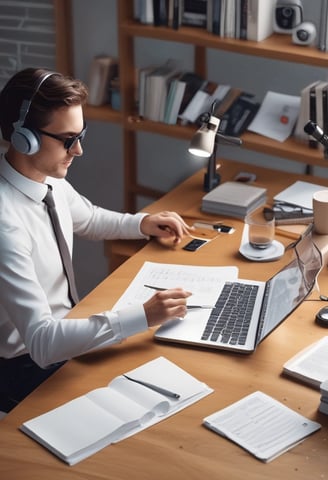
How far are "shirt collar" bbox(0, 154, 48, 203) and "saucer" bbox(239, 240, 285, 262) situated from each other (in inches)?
27.3

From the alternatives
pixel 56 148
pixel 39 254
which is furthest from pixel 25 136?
pixel 39 254

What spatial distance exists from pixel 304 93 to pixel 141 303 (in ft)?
4.15

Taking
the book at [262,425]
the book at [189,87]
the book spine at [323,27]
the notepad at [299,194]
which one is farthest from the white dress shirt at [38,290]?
the book spine at [323,27]

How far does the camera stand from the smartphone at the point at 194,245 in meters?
2.83

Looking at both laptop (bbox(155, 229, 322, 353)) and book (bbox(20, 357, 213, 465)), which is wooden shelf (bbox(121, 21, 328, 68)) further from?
book (bbox(20, 357, 213, 465))

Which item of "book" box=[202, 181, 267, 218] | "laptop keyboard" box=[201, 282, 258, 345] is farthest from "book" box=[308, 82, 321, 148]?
"laptop keyboard" box=[201, 282, 258, 345]

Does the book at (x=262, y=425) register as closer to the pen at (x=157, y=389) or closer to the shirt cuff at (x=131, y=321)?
the pen at (x=157, y=389)

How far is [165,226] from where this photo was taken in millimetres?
2896

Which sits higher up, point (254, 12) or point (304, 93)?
point (254, 12)

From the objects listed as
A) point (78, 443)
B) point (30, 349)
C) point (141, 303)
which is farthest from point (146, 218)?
point (78, 443)

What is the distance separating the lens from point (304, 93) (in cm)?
328

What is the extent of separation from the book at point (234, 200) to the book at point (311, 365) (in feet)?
2.75

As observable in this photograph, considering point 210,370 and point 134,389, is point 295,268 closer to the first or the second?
point 210,370

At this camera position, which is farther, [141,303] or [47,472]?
[141,303]
